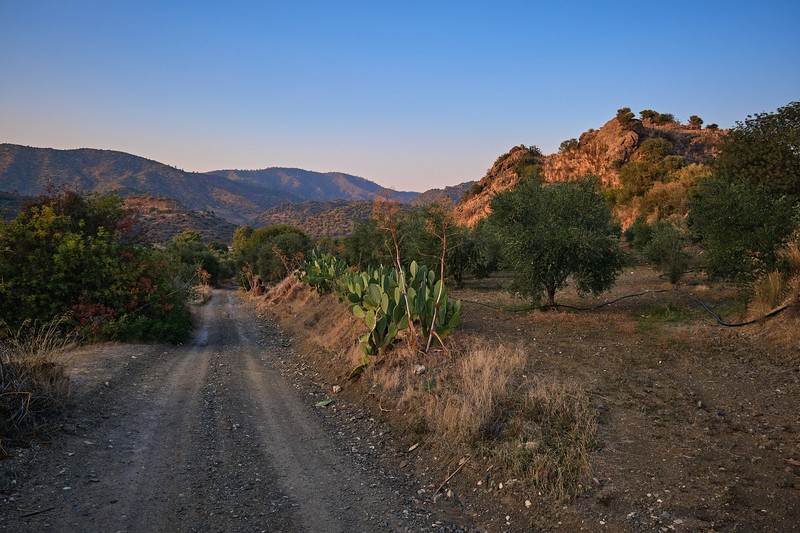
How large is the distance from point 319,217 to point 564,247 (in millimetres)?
75224

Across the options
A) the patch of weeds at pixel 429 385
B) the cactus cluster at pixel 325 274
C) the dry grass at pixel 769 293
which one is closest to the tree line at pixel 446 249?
the dry grass at pixel 769 293

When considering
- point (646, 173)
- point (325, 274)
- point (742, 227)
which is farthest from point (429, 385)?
point (646, 173)

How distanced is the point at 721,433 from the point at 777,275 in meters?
5.36

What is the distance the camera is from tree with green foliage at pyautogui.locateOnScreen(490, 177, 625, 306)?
39.6 ft

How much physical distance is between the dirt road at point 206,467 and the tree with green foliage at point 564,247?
241 inches

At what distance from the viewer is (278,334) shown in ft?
54.6

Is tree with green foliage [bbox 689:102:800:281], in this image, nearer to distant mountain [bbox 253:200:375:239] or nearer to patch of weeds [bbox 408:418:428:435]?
patch of weeds [bbox 408:418:428:435]

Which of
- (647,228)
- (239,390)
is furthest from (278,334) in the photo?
Answer: (647,228)

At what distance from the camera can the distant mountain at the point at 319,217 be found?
73312 millimetres

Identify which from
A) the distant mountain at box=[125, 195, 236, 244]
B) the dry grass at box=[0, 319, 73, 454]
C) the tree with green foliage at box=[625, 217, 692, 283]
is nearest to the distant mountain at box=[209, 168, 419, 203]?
the distant mountain at box=[125, 195, 236, 244]

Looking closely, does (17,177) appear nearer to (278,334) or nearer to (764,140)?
Answer: (278,334)

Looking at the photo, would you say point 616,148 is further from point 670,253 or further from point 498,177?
point 670,253

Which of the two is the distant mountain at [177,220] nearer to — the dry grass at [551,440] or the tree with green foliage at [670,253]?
the tree with green foliage at [670,253]

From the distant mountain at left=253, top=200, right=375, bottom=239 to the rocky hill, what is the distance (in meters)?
15.4
